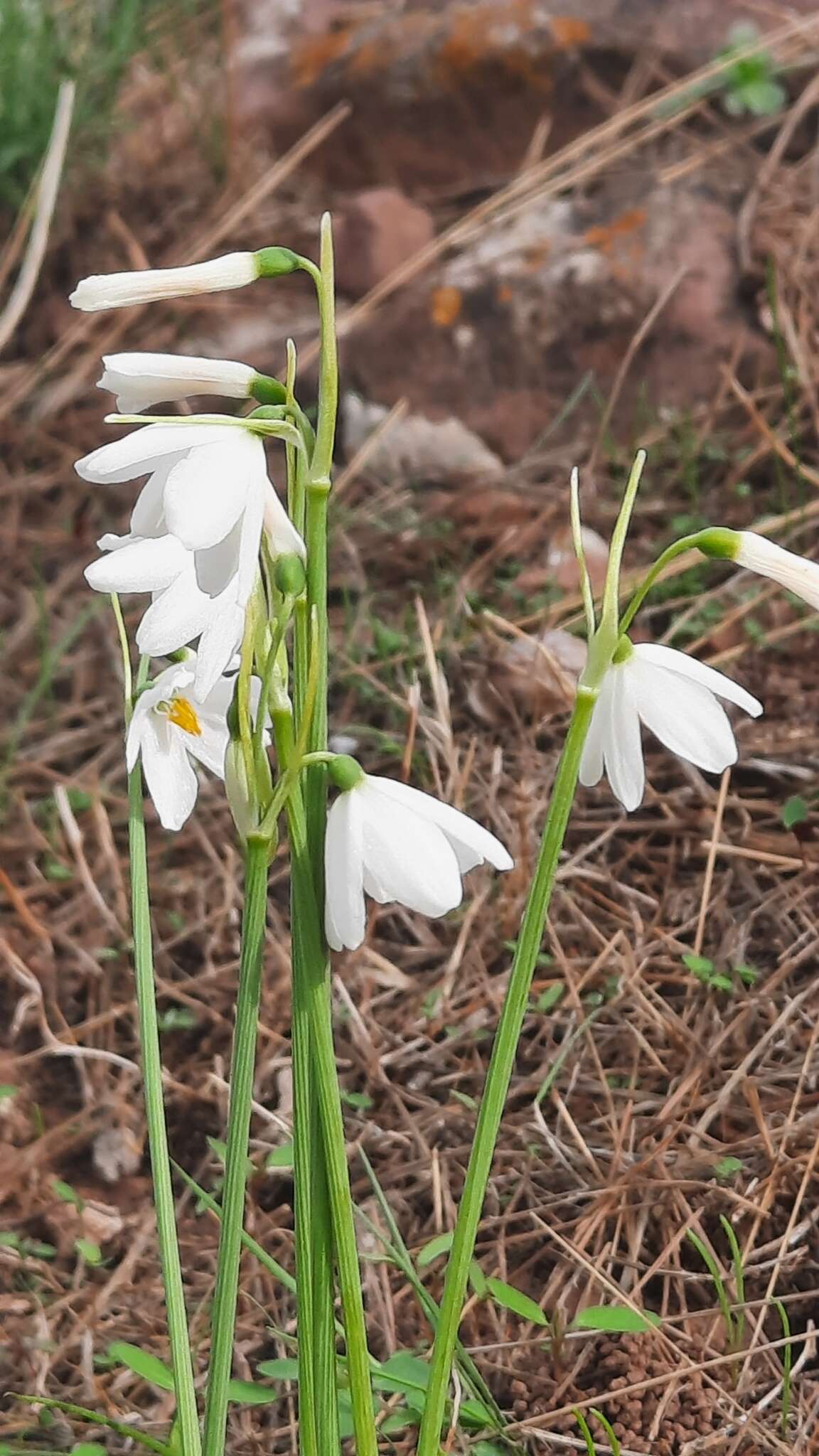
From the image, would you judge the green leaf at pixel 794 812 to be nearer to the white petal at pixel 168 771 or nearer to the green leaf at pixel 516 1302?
the green leaf at pixel 516 1302

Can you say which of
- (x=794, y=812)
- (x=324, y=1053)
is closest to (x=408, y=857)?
(x=324, y=1053)

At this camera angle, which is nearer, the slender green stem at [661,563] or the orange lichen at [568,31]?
the slender green stem at [661,563]

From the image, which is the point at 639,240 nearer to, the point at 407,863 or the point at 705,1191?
the point at 705,1191

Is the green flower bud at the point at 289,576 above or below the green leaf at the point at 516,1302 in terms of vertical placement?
above

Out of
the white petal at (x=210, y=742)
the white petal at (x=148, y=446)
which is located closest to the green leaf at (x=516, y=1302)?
the white petal at (x=210, y=742)

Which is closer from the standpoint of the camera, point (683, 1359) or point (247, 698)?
point (247, 698)

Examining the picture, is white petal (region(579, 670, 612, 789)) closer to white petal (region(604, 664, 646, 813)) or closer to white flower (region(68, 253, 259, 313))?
white petal (region(604, 664, 646, 813))

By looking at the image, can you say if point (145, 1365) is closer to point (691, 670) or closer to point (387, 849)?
point (387, 849)

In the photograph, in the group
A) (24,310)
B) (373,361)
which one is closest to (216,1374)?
(373,361)
